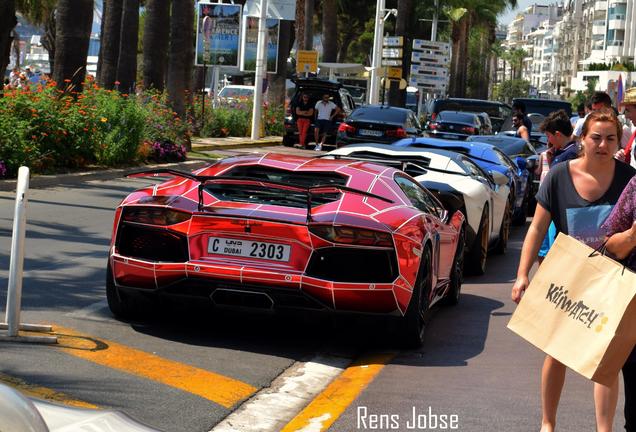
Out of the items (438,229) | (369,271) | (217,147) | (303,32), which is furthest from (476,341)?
(303,32)

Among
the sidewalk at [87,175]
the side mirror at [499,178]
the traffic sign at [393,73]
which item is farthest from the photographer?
the traffic sign at [393,73]

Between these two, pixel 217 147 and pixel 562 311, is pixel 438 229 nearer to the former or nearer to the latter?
pixel 562 311

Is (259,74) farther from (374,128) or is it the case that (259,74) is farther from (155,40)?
(155,40)

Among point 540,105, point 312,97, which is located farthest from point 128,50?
point 540,105

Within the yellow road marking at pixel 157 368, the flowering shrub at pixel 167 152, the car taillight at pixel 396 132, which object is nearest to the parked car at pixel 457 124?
the car taillight at pixel 396 132

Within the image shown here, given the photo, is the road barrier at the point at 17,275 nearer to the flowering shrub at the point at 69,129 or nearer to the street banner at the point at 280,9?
the flowering shrub at the point at 69,129

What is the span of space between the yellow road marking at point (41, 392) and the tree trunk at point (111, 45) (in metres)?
29.5

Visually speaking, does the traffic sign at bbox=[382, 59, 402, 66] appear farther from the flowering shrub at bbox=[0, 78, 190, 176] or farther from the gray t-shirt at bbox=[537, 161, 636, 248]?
the gray t-shirt at bbox=[537, 161, 636, 248]

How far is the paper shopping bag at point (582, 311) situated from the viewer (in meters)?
5.18

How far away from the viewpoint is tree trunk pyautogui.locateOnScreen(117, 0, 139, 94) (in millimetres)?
30594

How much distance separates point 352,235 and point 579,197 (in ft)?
7.05

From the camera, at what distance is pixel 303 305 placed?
312 inches

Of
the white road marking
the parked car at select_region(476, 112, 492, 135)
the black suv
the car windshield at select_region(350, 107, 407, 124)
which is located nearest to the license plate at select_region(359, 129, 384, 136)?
the car windshield at select_region(350, 107, 407, 124)

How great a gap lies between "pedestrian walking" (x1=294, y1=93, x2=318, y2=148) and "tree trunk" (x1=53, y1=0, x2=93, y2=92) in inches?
535
